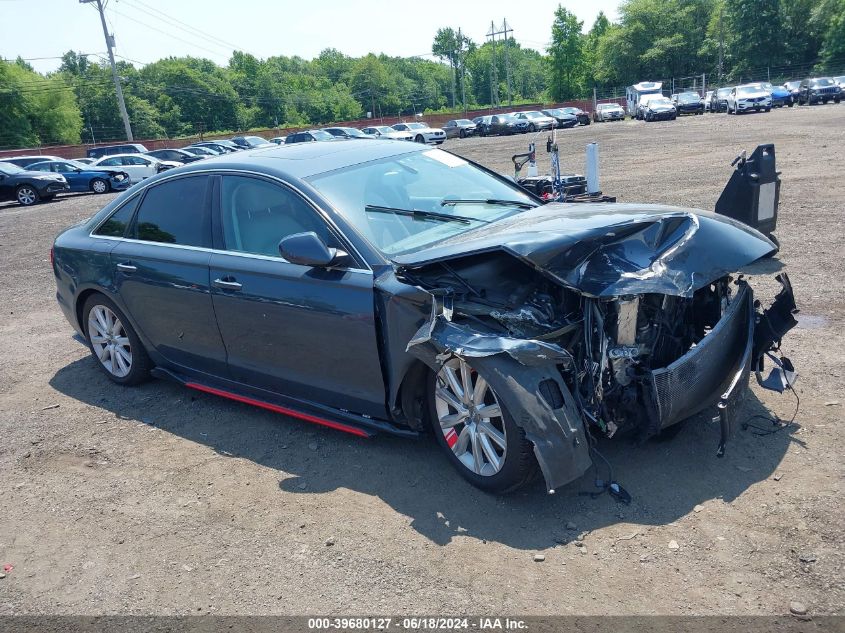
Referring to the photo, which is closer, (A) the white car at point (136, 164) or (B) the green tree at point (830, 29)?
(A) the white car at point (136, 164)

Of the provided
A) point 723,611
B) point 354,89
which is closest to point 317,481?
point 723,611

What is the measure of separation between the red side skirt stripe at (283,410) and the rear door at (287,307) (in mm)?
110

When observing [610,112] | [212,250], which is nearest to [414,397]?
[212,250]

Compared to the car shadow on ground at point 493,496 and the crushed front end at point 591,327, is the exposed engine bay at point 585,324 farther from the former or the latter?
the car shadow on ground at point 493,496

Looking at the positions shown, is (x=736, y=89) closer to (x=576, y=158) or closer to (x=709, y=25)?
(x=576, y=158)

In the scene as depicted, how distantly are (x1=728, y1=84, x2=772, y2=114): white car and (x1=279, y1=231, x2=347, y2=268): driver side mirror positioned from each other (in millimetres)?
42466

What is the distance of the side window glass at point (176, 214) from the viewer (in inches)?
193

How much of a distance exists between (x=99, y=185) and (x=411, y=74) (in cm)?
12493

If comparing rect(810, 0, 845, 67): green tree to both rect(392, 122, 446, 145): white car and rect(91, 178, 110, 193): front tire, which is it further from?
rect(91, 178, 110, 193): front tire

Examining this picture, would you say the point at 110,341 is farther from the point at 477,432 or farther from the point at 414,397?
the point at 477,432

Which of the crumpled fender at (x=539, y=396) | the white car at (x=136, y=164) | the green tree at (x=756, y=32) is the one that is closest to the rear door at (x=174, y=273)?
the crumpled fender at (x=539, y=396)

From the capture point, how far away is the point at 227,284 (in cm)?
455

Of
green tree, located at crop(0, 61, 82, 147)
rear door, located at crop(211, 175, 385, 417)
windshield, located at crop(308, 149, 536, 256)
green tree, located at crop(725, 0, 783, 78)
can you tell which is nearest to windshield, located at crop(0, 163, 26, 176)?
rear door, located at crop(211, 175, 385, 417)

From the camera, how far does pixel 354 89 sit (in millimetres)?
126438
